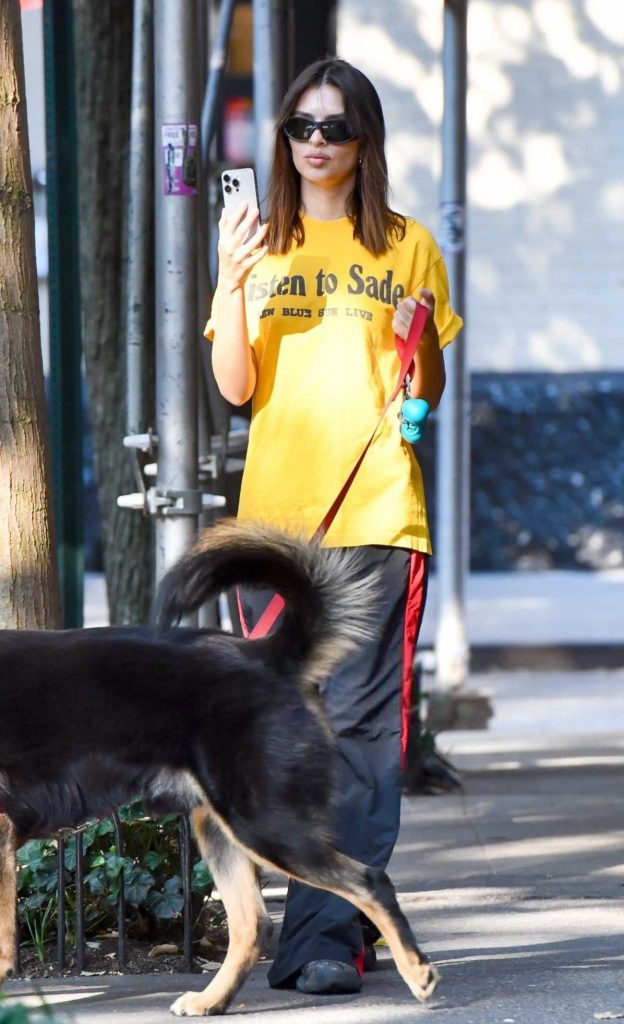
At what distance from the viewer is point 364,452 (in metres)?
4.23

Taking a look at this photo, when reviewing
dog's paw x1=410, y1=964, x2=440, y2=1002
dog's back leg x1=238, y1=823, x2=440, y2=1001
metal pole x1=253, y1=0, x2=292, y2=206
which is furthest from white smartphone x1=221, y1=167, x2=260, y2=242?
metal pole x1=253, y1=0, x2=292, y2=206

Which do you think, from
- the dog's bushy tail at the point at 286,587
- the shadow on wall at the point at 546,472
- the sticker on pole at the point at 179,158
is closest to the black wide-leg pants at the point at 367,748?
the dog's bushy tail at the point at 286,587

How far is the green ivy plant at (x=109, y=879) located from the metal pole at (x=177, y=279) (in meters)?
0.87

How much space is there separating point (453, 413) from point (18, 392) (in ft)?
18.4

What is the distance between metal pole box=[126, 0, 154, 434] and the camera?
19.4ft

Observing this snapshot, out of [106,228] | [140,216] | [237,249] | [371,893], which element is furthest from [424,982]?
[106,228]

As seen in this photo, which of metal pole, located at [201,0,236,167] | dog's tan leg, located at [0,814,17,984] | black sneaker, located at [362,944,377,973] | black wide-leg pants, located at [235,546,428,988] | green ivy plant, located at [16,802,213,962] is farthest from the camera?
metal pole, located at [201,0,236,167]

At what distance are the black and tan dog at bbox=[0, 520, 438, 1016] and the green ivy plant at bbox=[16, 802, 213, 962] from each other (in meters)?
0.71

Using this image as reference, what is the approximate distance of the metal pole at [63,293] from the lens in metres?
6.36

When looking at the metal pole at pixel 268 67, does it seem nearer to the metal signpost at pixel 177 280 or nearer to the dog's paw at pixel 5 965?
the metal signpost at pixel 177 280

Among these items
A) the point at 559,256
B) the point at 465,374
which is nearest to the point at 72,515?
the point at 465,374

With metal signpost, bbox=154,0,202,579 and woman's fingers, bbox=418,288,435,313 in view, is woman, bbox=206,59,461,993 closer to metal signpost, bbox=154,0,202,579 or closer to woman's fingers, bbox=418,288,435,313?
woman's fingers, bbox=418,288,435,313

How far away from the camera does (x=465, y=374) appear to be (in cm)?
1016

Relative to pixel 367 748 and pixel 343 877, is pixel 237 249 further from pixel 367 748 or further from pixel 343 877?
pixel 343 877
